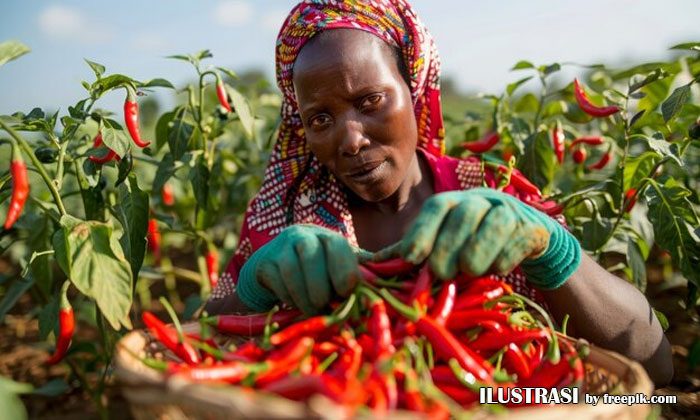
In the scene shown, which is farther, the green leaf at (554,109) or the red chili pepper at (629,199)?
the green leaf at (554,109)

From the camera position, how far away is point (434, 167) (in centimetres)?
258

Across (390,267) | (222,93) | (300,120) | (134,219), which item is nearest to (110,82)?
(134,219)

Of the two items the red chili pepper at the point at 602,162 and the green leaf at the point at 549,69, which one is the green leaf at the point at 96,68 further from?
the red chili pepper at the point at 602,162

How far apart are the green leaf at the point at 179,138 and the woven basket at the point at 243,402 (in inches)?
55.0

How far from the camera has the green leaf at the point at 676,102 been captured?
235 cm

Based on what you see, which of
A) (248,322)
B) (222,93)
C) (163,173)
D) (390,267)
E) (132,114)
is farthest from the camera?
(222,93)

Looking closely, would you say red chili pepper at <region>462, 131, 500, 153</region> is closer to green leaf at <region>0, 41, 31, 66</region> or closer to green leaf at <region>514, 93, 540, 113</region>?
green leaf at <region>514, 93, 540, 113</region>

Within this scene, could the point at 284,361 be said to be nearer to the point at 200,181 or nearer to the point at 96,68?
the point at 96,68

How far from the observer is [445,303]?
178 centimetres

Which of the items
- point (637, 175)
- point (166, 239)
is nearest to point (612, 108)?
point (637, 175)

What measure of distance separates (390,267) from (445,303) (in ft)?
0.60

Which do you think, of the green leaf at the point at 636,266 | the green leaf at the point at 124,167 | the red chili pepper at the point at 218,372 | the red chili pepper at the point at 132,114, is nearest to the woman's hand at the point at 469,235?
the red chili pepper at the point at 218,372

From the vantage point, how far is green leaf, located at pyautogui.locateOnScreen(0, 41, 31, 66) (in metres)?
1.71

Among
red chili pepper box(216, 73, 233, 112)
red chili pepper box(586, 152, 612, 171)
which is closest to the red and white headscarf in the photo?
red chili pepper box(216, 73, 233, 112)
